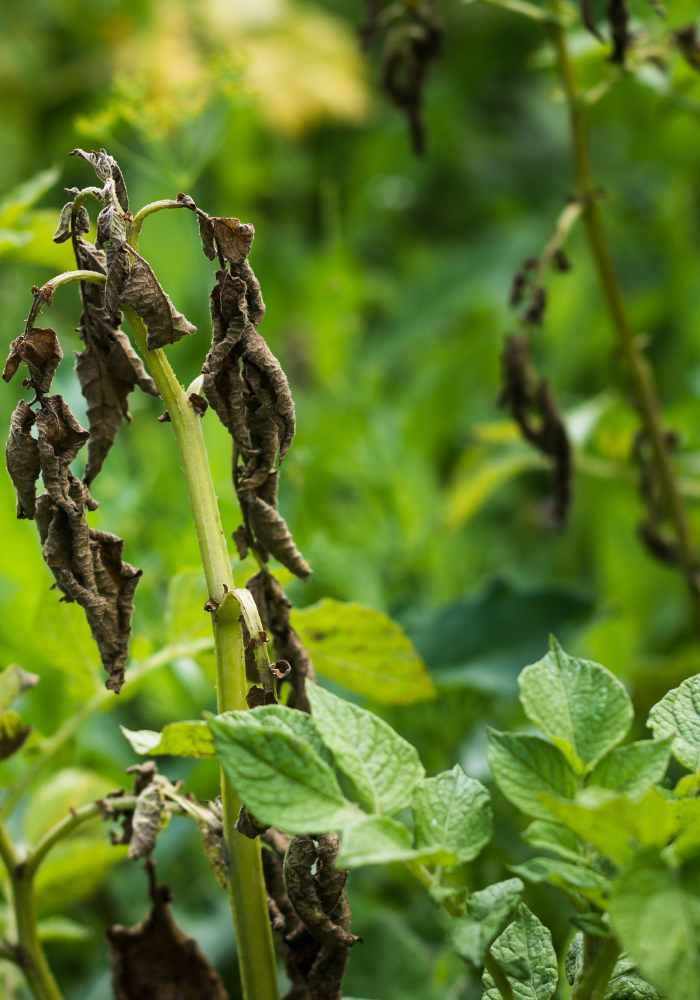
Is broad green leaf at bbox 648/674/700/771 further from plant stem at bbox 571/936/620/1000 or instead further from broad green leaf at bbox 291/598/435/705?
broad green leaf at bbox 291/598/435/705

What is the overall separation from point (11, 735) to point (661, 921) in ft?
1.08

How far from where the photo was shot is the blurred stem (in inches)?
32.5

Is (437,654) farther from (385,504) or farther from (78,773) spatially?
(385,504)

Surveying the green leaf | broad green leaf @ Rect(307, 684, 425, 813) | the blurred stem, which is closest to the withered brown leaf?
the green leaf

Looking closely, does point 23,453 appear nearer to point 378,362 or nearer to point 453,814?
point 453,814

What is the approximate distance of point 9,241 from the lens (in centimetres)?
62

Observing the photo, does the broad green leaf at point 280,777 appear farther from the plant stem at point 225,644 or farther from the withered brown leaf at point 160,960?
the withered brown leaf at point 160,960

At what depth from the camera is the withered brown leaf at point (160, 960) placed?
540 millimetres

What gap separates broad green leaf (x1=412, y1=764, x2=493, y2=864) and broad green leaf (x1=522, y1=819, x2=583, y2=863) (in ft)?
0.05

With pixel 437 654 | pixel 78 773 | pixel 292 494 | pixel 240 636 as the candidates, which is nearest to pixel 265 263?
pixel 292 494

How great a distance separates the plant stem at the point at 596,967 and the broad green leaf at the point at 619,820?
0.04 meters

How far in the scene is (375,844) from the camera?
35 cm

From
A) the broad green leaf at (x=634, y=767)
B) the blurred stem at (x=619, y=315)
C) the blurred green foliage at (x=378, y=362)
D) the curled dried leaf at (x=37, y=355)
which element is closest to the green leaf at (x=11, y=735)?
the blurred green foliage at (x=378, y=362)

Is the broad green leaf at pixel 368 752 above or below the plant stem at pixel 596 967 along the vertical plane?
above
